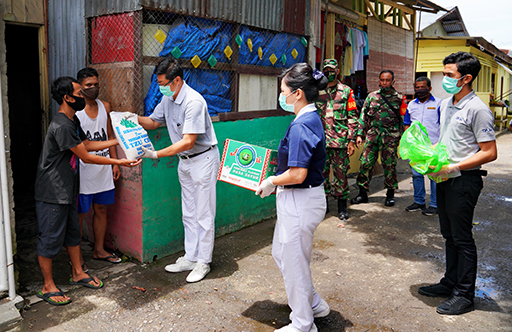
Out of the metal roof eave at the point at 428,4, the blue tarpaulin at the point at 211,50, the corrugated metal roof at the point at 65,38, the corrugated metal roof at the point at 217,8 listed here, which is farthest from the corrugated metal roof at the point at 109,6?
the metal roof eave at the point at 428,4

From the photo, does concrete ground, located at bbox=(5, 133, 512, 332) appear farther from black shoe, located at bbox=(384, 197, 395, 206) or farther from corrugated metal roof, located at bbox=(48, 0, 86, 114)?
corrugated metal roof, located at bbox=(48, 0, 86, 114)

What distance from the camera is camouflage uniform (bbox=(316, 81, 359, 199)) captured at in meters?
6.05

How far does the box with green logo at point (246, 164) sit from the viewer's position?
11.6 feet

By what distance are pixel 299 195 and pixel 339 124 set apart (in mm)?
3321

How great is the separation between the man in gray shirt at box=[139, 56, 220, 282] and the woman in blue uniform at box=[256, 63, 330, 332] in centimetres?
116

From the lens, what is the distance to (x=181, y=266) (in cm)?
424

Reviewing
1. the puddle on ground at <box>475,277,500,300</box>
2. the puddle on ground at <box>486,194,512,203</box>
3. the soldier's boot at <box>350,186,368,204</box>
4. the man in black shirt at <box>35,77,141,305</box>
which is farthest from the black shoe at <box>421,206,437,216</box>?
the man in black shirt at <box>35,77,141,305</box>

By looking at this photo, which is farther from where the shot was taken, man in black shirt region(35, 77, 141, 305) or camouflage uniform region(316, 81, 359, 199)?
camouflage uniform region(316, 81, 359, 199)

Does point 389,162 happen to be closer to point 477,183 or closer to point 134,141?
point 477,183

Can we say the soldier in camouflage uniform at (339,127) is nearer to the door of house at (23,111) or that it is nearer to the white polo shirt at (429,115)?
the white polo shirt at (429,115)

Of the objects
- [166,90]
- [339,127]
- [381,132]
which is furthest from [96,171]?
[381,132]

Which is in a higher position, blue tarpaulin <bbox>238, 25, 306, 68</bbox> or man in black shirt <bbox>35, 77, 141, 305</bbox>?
blue tarpaulin <bbox>238, 25, 306, 68</bbox>

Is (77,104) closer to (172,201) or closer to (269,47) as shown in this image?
(172,201)

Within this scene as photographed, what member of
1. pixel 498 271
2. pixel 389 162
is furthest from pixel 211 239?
pixel 389 162
